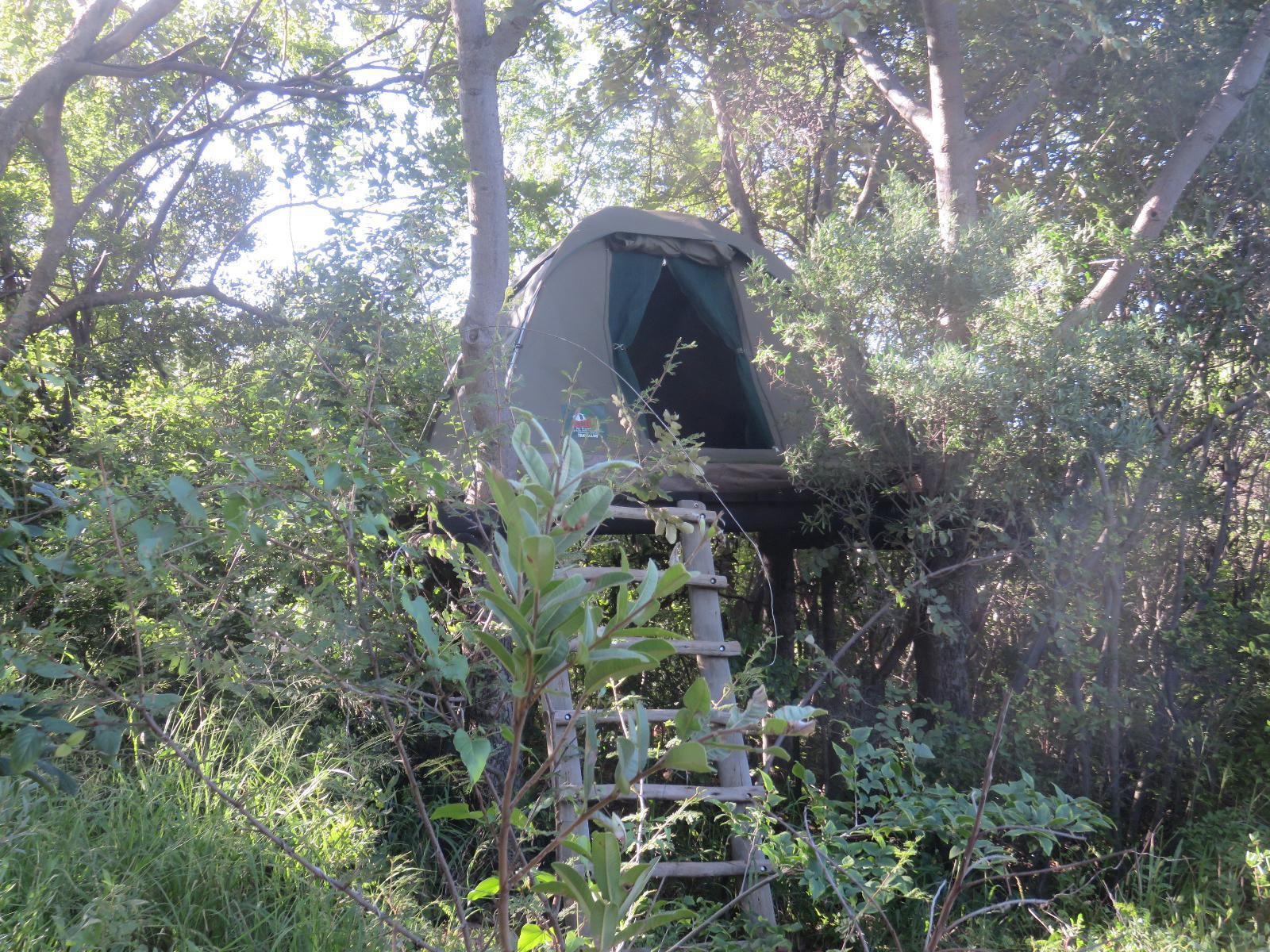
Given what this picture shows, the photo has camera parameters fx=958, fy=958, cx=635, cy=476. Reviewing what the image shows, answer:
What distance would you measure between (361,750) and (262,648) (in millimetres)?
1366

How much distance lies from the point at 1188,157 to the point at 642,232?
2760 mm

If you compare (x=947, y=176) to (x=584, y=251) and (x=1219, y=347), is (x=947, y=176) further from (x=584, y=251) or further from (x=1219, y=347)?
(x=584, y=251)

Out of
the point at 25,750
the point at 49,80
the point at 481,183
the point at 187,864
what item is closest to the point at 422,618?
the point at 25,750

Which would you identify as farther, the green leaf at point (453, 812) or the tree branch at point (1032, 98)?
the tree branch at point (1032, 98)

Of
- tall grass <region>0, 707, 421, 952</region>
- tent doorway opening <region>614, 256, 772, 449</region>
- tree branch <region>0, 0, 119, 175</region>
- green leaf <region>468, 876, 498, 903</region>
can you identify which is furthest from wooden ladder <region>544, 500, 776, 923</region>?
tree branch <region>0, 0, 119, 175</region>

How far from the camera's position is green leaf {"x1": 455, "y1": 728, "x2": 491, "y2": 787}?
3.47ft

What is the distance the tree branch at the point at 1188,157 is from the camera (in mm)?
4426

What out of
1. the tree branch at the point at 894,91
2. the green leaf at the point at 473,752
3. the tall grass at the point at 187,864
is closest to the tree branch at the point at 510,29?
the tree branch at the point at 894,91

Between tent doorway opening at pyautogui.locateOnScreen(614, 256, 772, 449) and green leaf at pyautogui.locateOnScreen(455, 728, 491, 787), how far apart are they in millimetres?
4479

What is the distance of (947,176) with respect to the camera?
188 inches

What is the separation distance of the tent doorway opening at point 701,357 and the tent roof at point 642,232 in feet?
0.61

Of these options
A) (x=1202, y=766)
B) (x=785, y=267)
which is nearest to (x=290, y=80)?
(x=785, y=267)

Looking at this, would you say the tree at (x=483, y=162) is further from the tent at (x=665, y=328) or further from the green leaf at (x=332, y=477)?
the green leaf at (x=332, y=477)

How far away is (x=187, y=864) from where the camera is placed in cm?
248
